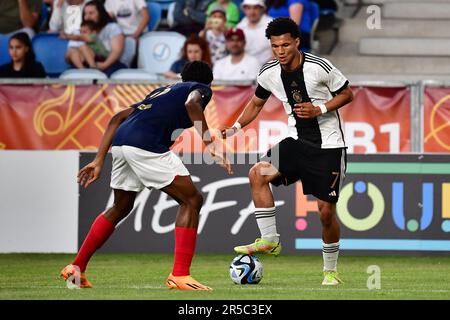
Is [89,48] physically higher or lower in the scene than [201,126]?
higher

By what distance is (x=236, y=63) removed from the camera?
53.6 ft

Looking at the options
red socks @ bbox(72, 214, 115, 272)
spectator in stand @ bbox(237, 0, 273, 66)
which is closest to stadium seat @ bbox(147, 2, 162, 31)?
spectator in stand @ bbox(237, 0, 273, 66)

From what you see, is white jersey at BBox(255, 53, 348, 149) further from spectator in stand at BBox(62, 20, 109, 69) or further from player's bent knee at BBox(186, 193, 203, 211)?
spectator in stand at BBox(62, 20, 109, 69)

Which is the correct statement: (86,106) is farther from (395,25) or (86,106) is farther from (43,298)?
(43,298)

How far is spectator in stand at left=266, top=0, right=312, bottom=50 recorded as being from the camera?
16.7m

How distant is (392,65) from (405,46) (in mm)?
399

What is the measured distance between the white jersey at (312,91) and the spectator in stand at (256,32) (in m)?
6.63

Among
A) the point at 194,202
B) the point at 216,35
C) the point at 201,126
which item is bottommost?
the point at 194,202

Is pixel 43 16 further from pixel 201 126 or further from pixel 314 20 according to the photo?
pixel 201 126

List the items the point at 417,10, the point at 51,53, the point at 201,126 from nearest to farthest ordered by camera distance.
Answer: the point at 201,126, the point at 51,53, the point at 417,10

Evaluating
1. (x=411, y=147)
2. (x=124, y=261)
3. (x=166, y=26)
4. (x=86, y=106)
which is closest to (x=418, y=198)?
(x=411, y=147)

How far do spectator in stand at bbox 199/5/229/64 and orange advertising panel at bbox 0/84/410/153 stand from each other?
147 centimetres

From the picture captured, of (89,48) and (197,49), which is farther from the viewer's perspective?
(89,48)

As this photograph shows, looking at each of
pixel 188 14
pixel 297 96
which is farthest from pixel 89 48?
pixel 297 96
